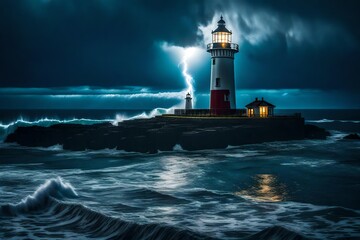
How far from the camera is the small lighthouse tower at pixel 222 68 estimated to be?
117 feet

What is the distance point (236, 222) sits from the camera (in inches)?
422

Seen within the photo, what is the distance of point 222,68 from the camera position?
117 ft

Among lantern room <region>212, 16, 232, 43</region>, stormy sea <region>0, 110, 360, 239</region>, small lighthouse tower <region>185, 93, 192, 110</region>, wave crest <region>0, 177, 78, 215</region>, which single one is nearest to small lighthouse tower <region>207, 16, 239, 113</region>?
lantern room <region>212, 16, 232, 43</region>

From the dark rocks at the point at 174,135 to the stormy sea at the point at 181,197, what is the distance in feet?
11.3

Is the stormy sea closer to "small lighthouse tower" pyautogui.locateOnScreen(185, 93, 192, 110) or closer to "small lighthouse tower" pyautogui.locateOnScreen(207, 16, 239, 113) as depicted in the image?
"small lighthouse tower" pyautogui.locateOnScreen(207, 16, 239, 113)

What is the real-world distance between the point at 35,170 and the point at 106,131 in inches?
428

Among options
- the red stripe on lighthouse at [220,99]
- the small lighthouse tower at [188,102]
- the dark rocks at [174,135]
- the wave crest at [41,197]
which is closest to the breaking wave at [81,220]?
the wave crest at [41,197]

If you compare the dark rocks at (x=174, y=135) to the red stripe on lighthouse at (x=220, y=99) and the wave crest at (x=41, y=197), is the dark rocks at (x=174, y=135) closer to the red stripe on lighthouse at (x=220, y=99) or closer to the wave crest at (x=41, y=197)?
the red stripe on lighthouse at (x=220, y=99)

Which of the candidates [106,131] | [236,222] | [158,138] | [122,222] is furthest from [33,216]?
[106,131]

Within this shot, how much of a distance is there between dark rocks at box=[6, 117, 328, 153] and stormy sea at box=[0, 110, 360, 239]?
3.44 m

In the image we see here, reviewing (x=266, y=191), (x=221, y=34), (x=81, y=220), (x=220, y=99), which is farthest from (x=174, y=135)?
(x=81, y=220)

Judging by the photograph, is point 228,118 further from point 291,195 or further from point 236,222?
point 236,222

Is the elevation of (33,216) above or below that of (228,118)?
below

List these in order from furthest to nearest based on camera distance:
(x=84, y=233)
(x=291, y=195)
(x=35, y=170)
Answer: (x=35, y=170) → (x=291, y=195) → (x=84, y=233)
